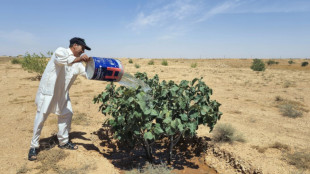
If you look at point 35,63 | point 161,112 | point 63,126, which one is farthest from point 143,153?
point 35,63

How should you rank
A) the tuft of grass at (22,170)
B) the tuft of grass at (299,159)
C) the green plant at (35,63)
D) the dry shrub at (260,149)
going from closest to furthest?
1. the tuft of grass at (22,170)
2. the tuft of grass at (299,159)
3. the dry shrub at (260,149)
4. the green plant at (35,63)

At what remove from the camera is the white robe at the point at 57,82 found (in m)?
3.08

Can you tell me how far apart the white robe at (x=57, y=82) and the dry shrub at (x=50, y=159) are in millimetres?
→ 694

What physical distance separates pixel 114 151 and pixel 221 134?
2281 millimetres

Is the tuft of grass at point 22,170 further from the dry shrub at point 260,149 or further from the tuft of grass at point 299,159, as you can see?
the tuft of grass at point 299,159

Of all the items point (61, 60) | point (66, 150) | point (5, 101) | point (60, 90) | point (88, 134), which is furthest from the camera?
point (5, 101)

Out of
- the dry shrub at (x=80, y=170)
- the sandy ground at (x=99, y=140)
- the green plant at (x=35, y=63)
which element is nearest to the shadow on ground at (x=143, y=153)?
the sandy ground at (x=99, y=140)

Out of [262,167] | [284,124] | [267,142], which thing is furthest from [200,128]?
[284,124]

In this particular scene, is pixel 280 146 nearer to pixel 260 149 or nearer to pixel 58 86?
pixel 260 149

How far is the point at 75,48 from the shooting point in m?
3.29

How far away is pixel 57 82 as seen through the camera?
3.49 meters

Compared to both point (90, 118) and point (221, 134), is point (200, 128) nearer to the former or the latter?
point (221, 134)

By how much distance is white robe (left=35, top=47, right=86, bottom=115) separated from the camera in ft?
10.1

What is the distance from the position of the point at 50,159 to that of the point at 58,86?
1.22 meters
